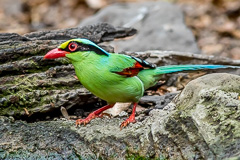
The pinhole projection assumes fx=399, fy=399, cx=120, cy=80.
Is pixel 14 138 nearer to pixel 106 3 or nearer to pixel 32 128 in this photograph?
pixel 32 128

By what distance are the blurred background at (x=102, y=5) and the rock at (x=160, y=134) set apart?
5672 mm

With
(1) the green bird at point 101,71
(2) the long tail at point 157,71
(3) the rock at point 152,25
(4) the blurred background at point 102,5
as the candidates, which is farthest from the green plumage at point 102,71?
(4) the blurred background at point 102,5

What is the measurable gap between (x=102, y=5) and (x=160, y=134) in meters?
9.19

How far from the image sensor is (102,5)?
12156 mm

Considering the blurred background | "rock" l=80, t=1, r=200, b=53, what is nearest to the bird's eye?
"rock" l=80, t=1, r=200, b=53

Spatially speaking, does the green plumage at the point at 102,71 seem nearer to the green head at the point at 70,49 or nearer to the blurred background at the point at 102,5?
the green head at the point at 70,49

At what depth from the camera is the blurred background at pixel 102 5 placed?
9.86 meters

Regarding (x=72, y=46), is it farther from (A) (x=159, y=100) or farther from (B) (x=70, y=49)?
(A) (x=159, y=100)

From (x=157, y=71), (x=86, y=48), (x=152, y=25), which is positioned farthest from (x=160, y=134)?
(x=152, y=25)

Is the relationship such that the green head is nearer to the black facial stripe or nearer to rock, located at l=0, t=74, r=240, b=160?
the black facial stripe

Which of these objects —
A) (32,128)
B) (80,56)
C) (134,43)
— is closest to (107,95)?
(80,56)

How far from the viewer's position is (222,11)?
11.4 meters

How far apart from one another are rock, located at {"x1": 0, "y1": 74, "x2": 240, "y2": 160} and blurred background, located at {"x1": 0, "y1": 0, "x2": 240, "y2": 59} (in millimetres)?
5672

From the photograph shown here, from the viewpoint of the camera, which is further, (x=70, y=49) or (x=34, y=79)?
(x=34, y=79)
